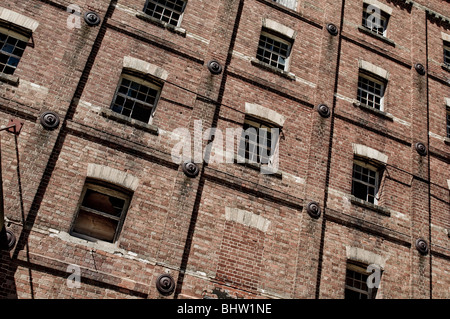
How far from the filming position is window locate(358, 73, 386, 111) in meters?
12.7

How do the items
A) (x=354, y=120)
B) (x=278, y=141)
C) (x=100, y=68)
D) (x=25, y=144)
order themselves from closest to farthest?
(x=25, y=144) < (x=100, y=68) < (x=278, y=141) < (x=354, y=120)

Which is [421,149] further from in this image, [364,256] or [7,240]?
[7,240]

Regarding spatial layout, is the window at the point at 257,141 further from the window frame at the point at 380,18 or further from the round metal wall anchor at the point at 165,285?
the window frame at the point at 380,18

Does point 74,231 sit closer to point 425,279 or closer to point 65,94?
point 65,94

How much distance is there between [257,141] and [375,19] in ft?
23.3

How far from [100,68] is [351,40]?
25.9ft

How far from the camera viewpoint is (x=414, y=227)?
428 inches

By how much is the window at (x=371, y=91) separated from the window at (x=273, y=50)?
2522 mm

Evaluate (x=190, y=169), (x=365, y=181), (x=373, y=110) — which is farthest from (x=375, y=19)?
(x=190, y=169)

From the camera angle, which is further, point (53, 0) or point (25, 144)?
point (53, 0)

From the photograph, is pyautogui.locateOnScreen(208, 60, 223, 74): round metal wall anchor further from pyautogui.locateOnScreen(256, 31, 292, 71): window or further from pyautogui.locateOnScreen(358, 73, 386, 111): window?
pyautogui.locateOnScreen(358, 73, 386, 111): window

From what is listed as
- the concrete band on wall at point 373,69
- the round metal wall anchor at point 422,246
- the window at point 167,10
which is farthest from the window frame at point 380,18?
the round metal wall anchor at point 422,246

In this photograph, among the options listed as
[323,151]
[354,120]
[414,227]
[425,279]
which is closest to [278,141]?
[323,151]

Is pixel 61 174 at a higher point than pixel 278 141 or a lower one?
lower
